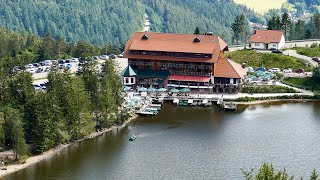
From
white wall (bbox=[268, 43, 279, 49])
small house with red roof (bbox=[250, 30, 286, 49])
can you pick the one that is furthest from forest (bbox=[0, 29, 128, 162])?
white wall (bbox=[268, 43, 279, 49])

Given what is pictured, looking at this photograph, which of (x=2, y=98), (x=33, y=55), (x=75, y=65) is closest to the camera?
(x=2, y=98)

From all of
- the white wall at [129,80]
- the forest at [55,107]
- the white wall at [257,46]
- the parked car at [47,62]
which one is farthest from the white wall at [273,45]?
the parked car at [47,62]

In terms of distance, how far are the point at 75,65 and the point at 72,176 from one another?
6512cm

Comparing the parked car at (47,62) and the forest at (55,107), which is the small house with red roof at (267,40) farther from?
the parked car at (47,62)

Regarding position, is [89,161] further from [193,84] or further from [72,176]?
[193,84]

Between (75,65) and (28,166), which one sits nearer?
(28,166)

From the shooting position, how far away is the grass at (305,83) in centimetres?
11271

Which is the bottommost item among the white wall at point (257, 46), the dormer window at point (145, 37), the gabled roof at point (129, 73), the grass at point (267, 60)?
the gabled roof at point (129, 73)

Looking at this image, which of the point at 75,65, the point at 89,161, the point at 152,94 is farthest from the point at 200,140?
the point at 75,65

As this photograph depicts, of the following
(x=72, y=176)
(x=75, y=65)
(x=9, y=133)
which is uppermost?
(x=75, y=65)

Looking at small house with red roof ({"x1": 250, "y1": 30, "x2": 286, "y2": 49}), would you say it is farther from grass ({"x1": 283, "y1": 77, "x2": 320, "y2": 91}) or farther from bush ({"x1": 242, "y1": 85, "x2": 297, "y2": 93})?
bush ({"x1": 242, "y1": 85, "x2": 297, "y2": 93})

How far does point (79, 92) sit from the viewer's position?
9012cm

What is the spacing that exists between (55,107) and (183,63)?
36.8 metres

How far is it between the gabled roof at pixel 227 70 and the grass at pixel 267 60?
1243cm
